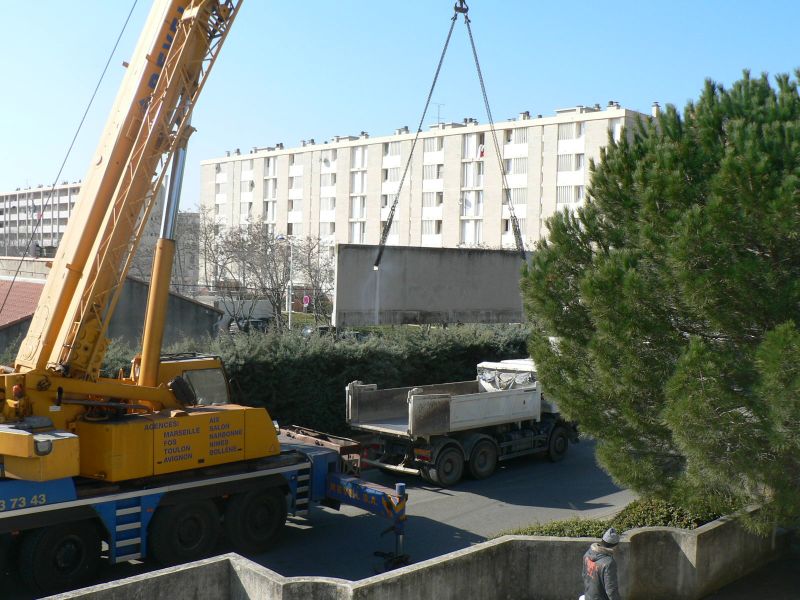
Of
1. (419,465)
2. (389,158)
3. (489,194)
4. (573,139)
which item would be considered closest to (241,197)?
(389,158)

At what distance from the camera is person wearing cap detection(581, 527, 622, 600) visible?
27.8ft

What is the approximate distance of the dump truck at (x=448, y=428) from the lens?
16469 millimetres

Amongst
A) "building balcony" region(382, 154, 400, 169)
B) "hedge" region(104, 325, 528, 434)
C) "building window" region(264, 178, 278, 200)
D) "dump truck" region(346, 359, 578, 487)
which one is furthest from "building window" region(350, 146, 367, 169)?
"dump truck" region(346, 359, 578, 487)

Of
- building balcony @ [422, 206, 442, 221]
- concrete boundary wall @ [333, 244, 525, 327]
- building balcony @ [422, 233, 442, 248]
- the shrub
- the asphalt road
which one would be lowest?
the asphalt road

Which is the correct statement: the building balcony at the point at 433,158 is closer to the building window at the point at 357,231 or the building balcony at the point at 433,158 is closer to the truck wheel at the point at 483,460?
the building window at the point at 357,231

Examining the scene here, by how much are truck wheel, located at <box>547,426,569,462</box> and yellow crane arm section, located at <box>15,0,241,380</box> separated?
36.9 ft

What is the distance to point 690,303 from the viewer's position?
9.17 metres

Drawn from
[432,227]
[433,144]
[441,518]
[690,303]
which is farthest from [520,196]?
[690,303]

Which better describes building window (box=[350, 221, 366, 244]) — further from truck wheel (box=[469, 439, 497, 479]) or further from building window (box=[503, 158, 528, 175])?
truck wheel (box=[469, 439, 497, 479])

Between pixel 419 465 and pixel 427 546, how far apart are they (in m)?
3.90

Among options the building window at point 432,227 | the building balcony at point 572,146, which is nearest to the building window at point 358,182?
the building window at point 432,227

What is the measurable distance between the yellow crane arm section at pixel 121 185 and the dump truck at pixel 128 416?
0.02m

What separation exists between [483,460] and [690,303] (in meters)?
9.07

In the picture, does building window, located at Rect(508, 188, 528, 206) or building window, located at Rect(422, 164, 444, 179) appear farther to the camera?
building window, located at Rect(422, 164, 444, 179)
